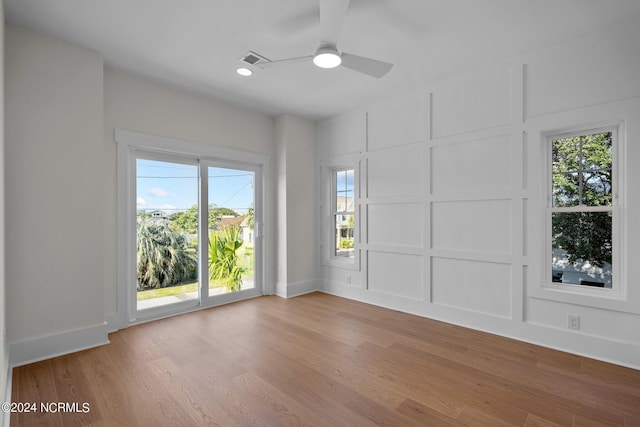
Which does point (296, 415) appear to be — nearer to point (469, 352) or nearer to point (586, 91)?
point (469, 352)

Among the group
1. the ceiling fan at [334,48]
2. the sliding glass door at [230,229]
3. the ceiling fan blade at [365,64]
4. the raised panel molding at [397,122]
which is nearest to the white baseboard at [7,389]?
the sliding glass door at [230,229]

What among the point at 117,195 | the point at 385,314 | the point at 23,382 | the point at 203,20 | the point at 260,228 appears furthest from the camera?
the point at 260,228

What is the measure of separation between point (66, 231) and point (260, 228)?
243 cm

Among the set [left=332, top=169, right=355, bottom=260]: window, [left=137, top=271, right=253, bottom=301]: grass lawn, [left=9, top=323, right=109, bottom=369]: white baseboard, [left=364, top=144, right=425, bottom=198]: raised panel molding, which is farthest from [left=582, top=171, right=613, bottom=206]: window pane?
[left=9, top=323, right=109, bottom=369]: white baseboard

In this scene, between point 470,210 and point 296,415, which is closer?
point 296,415

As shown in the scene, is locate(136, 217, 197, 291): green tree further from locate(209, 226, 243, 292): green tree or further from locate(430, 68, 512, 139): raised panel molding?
locate(430, 68, 512, 139): raised panel molding

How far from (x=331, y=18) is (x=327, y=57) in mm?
312

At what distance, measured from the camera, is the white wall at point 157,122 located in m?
3.37

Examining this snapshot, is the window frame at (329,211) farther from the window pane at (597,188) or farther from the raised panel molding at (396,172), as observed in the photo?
the window pane at (597,188)

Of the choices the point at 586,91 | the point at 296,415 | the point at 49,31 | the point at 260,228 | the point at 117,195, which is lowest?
the point at 296,415

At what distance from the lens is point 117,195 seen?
3422 mm

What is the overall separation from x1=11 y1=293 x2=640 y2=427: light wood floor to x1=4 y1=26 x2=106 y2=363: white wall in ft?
1.35

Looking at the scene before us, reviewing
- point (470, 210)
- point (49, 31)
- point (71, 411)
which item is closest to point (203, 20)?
point (49, 31)

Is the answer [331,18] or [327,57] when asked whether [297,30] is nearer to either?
[327,57]
